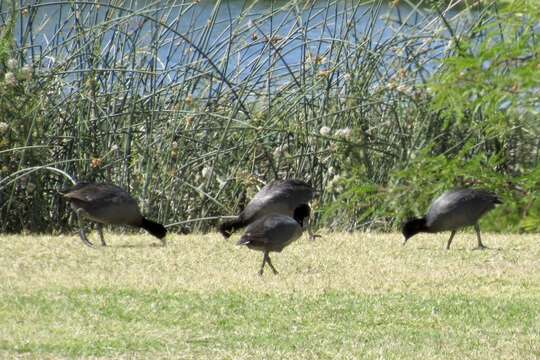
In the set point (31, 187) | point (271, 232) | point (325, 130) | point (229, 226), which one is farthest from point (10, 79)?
point (271, 232)

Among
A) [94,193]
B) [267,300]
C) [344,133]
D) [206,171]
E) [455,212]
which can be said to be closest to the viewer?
[267,300]

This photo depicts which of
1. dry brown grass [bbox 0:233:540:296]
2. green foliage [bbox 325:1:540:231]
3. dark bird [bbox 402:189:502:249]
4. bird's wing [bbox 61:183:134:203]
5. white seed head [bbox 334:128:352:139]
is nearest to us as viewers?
dry brown grass [bbox 0:233:540:296]

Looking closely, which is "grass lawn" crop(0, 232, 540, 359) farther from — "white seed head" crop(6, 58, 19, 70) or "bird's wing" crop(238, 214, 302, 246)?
"white seed head" crop(6, 58, 19, 70)

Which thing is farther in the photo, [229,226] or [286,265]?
[229,226]

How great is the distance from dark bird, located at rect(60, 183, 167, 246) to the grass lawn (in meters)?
0.26

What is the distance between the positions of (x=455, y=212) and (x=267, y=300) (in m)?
2.78

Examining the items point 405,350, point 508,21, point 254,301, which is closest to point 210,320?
point 254,301

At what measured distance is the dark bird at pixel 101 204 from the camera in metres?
9.62

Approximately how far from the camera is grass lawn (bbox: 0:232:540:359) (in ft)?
21.0

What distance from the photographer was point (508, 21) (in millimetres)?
10148

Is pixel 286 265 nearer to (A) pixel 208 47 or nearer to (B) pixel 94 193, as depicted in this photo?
(B) pixel 94 193

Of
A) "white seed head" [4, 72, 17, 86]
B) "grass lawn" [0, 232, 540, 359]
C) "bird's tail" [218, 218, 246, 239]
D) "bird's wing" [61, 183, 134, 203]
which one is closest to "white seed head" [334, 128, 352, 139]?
"grass lawn" [0, 232, 540, 359]

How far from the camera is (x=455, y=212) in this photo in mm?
10000

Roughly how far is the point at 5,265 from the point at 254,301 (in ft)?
7.18
